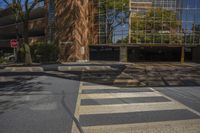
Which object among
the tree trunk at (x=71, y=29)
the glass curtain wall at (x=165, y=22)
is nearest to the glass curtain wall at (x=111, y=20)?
the glass curtain wall at (x=165, y=22)

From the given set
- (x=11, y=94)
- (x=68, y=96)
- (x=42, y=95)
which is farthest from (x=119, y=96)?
(x=11, y=94)

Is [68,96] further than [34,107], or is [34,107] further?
[68,96]

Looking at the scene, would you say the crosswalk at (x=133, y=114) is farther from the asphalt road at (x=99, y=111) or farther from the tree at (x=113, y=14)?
the tree at (x=113, y=14)

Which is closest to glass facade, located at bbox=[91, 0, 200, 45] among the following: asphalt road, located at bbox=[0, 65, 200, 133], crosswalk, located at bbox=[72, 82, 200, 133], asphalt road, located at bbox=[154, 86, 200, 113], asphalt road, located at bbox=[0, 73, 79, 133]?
asphalt road, located at bbox=[154, 86, 200, 113]

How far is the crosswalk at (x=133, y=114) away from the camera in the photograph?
6.64 meters

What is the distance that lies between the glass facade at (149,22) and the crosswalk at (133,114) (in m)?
36.5

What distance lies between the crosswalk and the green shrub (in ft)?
104

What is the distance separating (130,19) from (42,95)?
3760 centimetres

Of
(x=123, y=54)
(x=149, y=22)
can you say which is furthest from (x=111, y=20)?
(x=149, y=22)

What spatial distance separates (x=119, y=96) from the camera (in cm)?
1075

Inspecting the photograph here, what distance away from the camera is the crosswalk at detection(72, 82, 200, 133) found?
664cm

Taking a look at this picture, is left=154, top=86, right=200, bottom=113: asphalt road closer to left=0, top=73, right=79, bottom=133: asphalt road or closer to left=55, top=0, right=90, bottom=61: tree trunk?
left=0, top=73, right=79, bottom=133: asphalt road

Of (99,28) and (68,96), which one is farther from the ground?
(99,28)

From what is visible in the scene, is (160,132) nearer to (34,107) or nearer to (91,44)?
(34,107)
